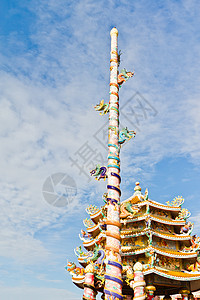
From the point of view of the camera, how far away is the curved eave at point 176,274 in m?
12.4

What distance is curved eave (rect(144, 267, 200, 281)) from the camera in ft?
40.8

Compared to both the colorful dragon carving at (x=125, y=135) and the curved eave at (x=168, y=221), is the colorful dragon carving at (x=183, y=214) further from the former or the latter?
the colorful dragon carving at (x=125, y=135)

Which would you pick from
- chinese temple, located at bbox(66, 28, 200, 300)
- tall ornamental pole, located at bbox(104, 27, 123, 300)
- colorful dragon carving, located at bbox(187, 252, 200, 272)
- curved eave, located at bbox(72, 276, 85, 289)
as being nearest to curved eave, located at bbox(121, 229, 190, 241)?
chinese temple, located at bbox(66, 28, 200, 300)

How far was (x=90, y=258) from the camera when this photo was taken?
11531mm

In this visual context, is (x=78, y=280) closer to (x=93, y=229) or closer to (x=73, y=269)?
(x=73, y=269)

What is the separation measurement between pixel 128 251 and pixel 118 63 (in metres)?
10.8

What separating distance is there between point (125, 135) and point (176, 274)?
7.53m

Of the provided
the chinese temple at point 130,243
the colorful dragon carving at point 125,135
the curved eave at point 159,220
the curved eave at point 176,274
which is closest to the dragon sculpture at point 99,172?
the chinese temple at point 130,243

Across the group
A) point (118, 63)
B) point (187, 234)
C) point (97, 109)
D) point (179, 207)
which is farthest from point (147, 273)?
point (118, 63)

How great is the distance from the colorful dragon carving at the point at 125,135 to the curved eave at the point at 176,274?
6.40m

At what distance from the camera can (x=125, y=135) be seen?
13.1 m

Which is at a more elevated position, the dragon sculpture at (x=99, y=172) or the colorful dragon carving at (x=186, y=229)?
the dragon sculpture at (x=99, y=172)

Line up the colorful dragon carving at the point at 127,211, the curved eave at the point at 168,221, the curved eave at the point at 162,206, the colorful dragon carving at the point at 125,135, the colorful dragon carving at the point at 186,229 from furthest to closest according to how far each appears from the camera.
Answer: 1. the colorful dragon carving at the point at 186,229
2. the curved eave at the point at 162,206
3. the curved eave at the point at 168,221
4. the colorful dragon carving at the point at 125,135
5. the colorful dragon carving at the point at 127,211

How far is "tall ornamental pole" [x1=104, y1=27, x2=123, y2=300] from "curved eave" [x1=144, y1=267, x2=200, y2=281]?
Answer: 309cm
